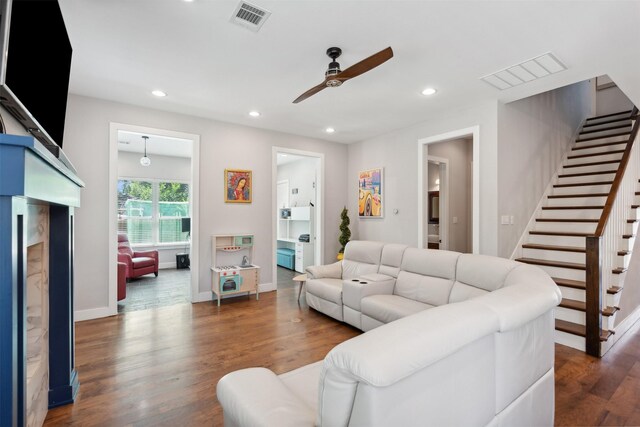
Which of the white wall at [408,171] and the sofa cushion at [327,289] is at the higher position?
the white wall at [408,171]

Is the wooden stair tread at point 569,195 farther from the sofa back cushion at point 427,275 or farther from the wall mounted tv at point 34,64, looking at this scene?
the wall mounted tv at point 34,64

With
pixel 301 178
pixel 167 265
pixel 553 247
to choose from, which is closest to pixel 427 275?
pixel 553 247

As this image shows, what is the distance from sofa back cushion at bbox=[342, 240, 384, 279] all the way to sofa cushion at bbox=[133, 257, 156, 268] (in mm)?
Answer: 4042

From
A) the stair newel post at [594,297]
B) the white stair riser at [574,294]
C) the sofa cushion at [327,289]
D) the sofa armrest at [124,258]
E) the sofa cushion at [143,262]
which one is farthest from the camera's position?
Answer: the sofa cushion at [143,262]

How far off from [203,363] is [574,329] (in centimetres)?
353

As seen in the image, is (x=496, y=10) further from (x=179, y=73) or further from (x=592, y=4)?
(x=179, y=73)

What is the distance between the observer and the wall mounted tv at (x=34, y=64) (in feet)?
4.23

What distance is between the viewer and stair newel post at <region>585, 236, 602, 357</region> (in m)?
2.81

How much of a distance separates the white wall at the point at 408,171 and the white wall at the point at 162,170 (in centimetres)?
440

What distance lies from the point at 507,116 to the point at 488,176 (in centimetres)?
83

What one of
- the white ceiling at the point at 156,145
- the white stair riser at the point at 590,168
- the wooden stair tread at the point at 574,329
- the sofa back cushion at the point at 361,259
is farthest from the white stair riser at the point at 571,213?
the white ceiling at the point at 156,145

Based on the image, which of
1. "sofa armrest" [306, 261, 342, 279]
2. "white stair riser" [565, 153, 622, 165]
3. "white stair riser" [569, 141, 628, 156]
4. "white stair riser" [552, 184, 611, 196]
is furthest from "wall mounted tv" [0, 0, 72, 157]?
"white stair riser" [569, 141, 628, 156]

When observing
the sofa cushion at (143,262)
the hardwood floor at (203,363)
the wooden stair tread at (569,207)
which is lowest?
the hardwood floor at (203,363)

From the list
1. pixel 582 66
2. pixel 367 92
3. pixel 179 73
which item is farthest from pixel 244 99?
pixel 582 66
